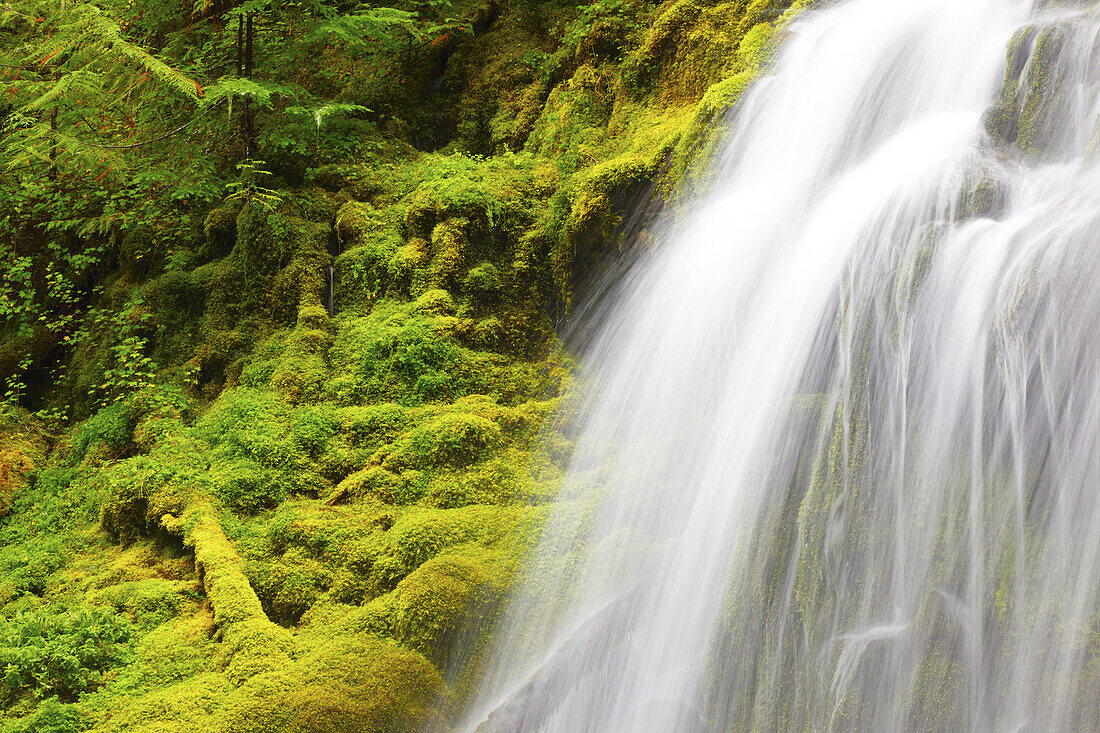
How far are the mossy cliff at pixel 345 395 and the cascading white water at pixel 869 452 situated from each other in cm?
73

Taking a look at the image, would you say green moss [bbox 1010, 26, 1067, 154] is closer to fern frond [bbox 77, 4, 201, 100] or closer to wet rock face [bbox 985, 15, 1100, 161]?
wet rock face [bbox 985, 15, 1100, 161]

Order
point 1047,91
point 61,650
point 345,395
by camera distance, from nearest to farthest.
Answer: point 1047,91, point 61,650, point 345,395

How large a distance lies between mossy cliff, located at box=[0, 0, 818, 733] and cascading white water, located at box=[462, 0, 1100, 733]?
725 millimetres

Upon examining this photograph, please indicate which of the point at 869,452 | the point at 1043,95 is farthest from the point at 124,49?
the point at 1043,95

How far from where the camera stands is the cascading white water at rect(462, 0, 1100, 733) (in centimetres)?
316

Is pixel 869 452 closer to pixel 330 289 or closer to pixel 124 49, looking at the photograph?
pixel 330 289

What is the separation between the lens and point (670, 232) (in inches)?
218

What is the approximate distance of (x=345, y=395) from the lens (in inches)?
237

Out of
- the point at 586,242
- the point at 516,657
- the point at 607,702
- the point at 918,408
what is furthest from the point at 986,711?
the point at 586,242

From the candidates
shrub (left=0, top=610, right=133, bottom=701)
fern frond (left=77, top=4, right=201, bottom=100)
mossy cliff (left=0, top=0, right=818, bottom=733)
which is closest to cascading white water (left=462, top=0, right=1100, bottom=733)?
mossy cliff (left=0, top=0, right=818, bottom=733)

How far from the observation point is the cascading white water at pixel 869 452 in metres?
3.16

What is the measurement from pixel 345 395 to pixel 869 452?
404cm

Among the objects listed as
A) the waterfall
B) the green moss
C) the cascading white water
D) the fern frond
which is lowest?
the cascading white water

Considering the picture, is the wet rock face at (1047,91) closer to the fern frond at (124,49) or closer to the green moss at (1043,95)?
the green moss at (1043,95)
